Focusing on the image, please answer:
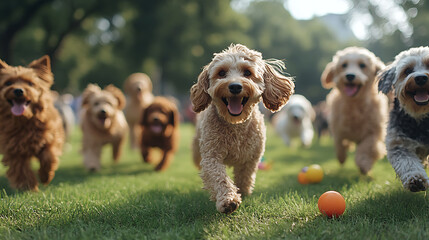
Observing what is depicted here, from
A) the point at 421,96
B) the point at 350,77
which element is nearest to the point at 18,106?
the point at 421,96

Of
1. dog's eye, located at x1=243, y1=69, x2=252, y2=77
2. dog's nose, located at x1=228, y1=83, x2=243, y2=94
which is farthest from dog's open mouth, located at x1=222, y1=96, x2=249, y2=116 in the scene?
dog's eye, located at x1=243, y1=69, x2=252, y2=77

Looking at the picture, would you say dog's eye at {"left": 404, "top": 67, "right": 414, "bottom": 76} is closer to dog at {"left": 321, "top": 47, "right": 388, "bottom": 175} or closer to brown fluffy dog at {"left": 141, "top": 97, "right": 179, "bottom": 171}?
dog at {"left": 321, "top": 47, "right": 388, "bottom": 175}

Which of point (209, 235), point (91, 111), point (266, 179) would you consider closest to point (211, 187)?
point (209, 235)

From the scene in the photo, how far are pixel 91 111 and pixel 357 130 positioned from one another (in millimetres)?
5604

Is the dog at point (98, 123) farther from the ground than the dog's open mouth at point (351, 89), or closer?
closer

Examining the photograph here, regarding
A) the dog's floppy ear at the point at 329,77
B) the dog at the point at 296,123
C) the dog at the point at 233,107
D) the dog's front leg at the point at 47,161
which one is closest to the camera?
the dog at the point at 233,107

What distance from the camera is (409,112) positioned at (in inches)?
165

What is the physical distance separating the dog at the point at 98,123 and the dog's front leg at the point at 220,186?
4.38 meters

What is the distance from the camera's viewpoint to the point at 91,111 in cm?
807

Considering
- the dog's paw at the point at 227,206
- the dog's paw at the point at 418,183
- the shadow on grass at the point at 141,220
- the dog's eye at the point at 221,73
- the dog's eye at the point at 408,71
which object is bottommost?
the shadow on grass at the point at 141,220

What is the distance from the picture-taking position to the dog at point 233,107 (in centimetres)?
392

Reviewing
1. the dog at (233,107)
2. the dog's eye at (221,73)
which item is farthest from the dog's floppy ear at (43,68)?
the dog's eye at (221,73)

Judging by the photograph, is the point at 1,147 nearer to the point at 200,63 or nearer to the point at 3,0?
the point at 3,0

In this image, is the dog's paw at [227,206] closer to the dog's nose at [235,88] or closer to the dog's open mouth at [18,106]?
the dog's nose at [235,88]
